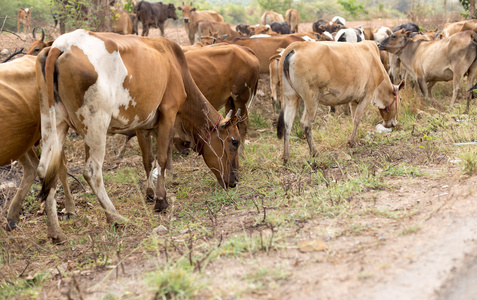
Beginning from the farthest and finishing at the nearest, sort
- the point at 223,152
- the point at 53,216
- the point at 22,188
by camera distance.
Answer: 1. the point at 223,152
2. the point at 22,188
3. the point at 53,216

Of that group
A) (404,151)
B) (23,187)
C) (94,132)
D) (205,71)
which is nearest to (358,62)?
(404,151)

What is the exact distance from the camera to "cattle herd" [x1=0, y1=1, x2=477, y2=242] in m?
4.90

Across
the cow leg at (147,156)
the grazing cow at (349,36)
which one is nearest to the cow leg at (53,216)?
the cow leg at (147,156)

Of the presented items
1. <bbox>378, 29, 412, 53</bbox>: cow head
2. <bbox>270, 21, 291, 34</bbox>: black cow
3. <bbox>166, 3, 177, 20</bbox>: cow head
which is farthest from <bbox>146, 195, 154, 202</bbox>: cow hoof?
<bbox>166, 3, 177, 20</bbox>: cow head

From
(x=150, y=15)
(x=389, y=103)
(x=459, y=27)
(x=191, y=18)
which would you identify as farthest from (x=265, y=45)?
(x=191, y=18)

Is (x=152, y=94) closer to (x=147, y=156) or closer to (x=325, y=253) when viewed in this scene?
(x=147, y=156)

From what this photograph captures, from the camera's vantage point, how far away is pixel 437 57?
35.9 feet

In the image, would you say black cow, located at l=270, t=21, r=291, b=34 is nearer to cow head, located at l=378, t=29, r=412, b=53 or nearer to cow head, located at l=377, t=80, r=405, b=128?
cow head, located at l=378, t=29, r=412, b=53

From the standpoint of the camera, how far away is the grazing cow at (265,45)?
39.6 ft

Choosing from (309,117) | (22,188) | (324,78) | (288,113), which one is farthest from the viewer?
(288,113)

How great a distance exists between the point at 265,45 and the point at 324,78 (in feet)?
15.8

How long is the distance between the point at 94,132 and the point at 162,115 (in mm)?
1117

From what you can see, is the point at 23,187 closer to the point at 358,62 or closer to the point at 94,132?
the point at 94,132

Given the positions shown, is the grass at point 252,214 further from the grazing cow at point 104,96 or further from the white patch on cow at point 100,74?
the white patch on cow at point 100,74
